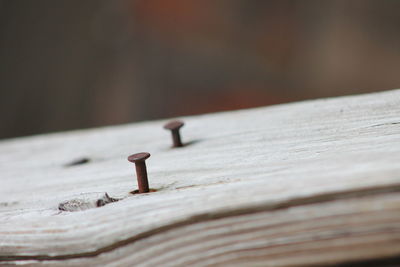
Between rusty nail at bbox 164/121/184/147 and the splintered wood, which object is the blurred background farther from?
the splintered wood

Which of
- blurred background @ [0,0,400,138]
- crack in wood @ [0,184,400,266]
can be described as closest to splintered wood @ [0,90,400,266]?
crack in wood @ [0,184,400,266]

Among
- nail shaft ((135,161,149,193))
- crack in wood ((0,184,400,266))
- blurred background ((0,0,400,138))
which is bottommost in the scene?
crack in wood ((0,184,400,266))

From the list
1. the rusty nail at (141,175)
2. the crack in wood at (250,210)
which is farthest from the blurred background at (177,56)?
the crack in wood at (250,210)

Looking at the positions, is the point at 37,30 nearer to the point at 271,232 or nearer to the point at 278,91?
the point at 278,91

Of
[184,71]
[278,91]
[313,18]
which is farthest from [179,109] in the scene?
[313,18]

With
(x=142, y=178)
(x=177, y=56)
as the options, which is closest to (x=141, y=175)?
(x=142, y=178)
